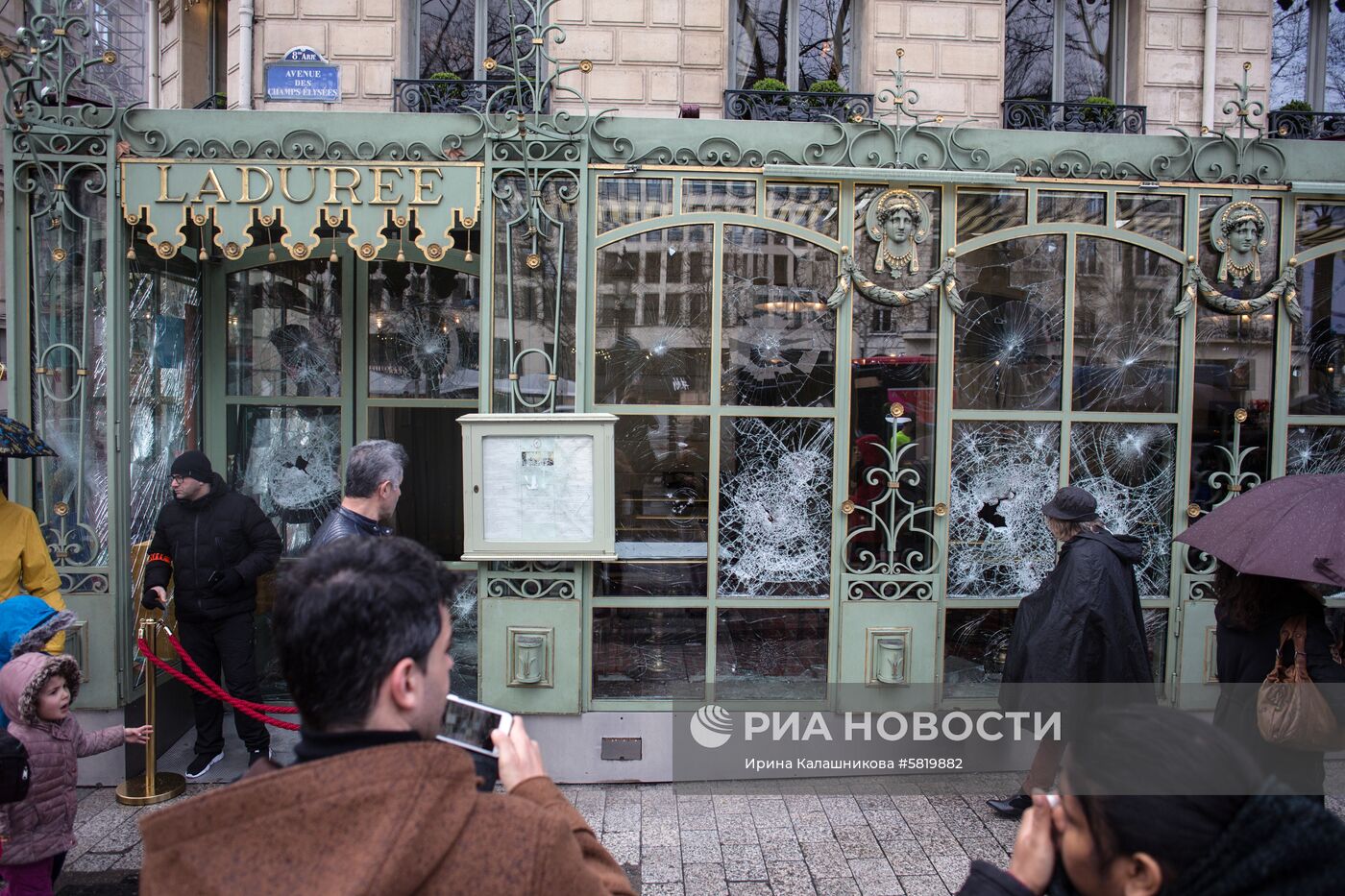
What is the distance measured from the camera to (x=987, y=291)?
5.67 metres

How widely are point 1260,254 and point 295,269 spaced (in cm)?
662

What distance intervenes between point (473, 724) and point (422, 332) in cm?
527

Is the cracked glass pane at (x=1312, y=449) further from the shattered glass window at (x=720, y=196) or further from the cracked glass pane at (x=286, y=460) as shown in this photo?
the cracked glass pane at (x=286, y=460)

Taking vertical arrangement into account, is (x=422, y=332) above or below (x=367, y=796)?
above

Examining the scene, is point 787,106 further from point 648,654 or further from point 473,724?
point 473,724

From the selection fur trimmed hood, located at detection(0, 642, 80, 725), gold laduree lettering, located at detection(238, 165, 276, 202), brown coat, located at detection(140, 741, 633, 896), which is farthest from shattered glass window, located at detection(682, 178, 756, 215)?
brown coat, located at detection(140, 741, 633, 896)

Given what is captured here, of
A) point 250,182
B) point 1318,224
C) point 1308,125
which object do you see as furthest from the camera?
point 1308,125

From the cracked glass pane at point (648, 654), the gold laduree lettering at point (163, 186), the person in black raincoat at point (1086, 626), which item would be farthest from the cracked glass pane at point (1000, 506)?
the gold laduree lettering at point (163, 186)

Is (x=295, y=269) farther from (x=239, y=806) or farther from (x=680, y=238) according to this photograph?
(x=239, y=806)

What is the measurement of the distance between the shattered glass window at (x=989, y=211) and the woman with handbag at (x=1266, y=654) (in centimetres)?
259

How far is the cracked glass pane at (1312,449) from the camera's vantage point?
19.1 feet

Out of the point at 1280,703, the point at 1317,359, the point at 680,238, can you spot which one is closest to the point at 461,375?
the point at 680,238

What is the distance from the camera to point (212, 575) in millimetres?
5391

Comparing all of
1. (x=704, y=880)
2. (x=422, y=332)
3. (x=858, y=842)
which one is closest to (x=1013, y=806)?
(x=858, y=842)
